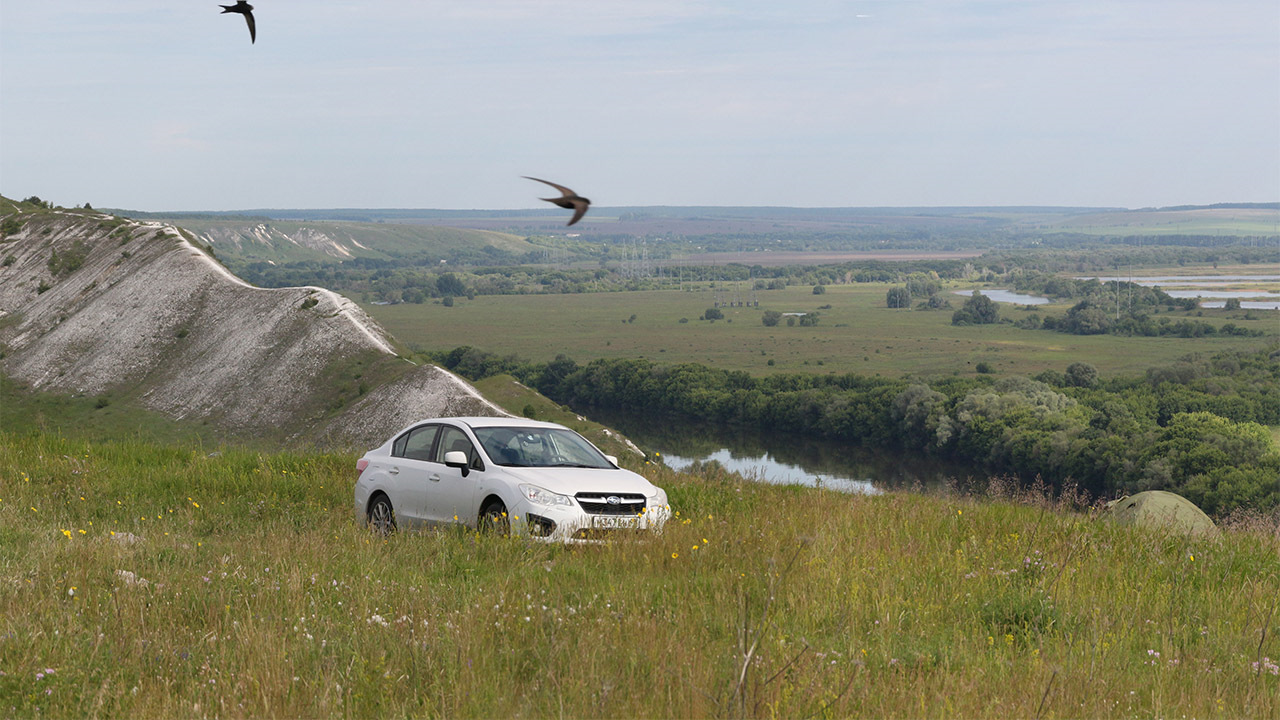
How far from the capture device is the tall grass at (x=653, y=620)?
596cm

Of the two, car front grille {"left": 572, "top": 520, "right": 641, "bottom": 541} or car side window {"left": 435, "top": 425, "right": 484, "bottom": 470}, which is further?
car side window {"left": 435, "top": 425, "right": 484, "bottom": 470}

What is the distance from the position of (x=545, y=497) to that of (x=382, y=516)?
9.11 ft

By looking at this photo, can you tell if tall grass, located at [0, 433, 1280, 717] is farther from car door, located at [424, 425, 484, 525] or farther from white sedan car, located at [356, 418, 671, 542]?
car door, located at [424, 425, 484, 525]

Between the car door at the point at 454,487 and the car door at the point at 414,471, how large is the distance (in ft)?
0.27

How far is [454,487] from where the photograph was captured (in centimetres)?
1208

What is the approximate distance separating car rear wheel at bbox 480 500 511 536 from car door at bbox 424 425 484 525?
0.18 m

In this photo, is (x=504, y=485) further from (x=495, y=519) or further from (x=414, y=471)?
(x=414, y=471)

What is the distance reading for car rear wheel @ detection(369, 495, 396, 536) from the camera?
12.5 meters

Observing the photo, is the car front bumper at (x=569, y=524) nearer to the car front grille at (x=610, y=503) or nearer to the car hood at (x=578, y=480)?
the car front grille at (x=610, y=503)

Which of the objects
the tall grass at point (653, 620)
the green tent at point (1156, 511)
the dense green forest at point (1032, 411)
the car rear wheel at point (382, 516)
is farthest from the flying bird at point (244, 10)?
the dense green forest at point (1032, 411)

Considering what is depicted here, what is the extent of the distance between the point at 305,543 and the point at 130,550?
5.11ft

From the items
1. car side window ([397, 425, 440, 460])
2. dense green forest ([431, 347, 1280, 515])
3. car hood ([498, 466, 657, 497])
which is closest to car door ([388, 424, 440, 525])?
car side window ([397, 425, 440, 460])

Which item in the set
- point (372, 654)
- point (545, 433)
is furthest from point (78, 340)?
point (372, 654)

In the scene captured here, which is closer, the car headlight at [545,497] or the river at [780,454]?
the car headlight at [545,497]
